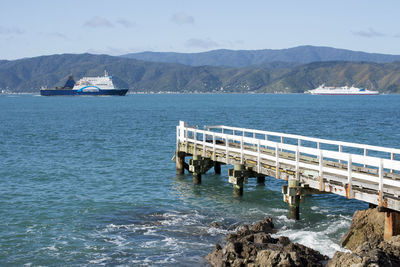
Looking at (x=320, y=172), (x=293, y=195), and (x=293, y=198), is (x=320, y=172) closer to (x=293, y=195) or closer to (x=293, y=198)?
(x=293, y=195)

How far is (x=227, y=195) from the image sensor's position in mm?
23078

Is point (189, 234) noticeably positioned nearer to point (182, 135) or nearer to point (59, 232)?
point (59, 232)

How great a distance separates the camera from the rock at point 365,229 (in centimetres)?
1444

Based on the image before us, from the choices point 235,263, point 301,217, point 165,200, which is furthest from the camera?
point 165,200

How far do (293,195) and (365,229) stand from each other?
3.13 m

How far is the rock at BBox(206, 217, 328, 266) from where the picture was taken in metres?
12.0

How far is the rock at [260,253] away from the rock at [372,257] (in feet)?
3.24

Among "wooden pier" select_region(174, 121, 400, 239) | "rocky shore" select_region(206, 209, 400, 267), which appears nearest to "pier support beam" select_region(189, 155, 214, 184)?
"wooden pier" select_region(174, 121, 400, 239)

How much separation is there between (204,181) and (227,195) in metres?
3.63

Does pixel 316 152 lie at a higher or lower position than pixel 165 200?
higher

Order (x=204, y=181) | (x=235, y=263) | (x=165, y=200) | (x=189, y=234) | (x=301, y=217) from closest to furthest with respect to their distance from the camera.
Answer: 1. (x=235, y=263)
2. (x=189, y=234)
3. (x=301, y=217)
4. (x=165, y=200)
5. (x=204, y=181)

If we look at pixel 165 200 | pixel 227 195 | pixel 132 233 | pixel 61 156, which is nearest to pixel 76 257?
pixel 132 233

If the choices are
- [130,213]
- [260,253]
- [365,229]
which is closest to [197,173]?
[130,213]

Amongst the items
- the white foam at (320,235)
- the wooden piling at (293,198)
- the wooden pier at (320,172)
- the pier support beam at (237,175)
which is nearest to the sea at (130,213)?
the white foam at (320,235)
